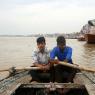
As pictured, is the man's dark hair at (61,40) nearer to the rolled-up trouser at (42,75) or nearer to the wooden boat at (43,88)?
the rolled-up trouser at (42,75)

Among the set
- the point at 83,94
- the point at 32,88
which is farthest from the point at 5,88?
the point at 83,94

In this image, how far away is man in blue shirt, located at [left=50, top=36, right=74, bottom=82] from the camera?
5672 millimetres

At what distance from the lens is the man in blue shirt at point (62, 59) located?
5.67 m

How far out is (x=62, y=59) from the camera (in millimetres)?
6105

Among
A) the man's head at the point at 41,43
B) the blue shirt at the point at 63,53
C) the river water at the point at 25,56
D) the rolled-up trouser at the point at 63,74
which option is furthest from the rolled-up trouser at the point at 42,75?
the river water at the point at 25,56

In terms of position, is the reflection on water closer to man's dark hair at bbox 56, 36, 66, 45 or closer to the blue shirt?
the blue shirt

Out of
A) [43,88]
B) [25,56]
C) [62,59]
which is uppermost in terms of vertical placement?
[62,59]

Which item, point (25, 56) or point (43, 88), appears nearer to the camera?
point (43, 88)

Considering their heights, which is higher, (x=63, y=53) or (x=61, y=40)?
(x=61, y=40)

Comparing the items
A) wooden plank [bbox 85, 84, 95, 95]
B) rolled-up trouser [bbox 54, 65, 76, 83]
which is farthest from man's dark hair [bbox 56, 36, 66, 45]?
wooden plank [bbox 85, 84, 95, 95]

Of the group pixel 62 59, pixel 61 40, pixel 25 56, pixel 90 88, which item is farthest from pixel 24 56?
pixel 90 88

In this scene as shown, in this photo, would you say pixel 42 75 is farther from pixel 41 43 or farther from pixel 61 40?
pixel 61 40

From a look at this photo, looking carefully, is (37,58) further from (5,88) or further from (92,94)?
(92,94)

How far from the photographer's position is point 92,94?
175 inches
